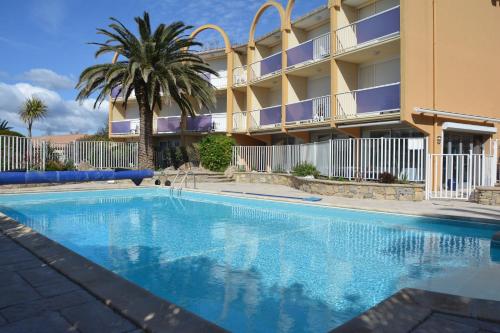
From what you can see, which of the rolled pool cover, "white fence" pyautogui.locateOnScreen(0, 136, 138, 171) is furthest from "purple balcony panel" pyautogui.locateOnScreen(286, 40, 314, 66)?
"white fence" pyautogui.locateOnScreen(0, 136, 138, 171)

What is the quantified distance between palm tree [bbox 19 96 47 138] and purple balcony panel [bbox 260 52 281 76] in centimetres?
2625

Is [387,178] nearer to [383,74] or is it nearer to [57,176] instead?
[383,74]

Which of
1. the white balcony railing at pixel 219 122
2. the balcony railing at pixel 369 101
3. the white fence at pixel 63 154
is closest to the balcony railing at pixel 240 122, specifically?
the white balcony railing at pixel 219 122

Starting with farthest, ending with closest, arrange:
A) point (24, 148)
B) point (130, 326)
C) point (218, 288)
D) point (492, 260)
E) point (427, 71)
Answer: point (24, 148) < point (427, 71) < point (492, 260) < point (218, 288) < point (130, 326)

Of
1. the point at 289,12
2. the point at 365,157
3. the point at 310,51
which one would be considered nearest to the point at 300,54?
the point at 310,51

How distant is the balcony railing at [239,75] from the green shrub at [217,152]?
3.90 m

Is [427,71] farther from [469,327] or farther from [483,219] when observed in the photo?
[469,327]

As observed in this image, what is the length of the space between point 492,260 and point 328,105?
12505 millimetres

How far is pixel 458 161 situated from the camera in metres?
13.7

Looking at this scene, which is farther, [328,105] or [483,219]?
[328,105]

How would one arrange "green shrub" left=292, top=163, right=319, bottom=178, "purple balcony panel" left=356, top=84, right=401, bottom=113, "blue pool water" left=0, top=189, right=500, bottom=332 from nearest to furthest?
"blue pool water" left=0, top=189, right=500, bottom=332
"purple balcony panel" left=356, top=84, right=401, bottom=113
"green shrub" left=292, top=163, right=319, bottom=178

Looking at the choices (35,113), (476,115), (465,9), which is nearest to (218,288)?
(476,115)

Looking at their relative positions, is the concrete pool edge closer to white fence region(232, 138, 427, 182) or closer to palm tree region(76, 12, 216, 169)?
white fence region(232, 138, 427, 182)

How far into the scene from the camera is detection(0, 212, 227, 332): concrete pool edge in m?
3.11
